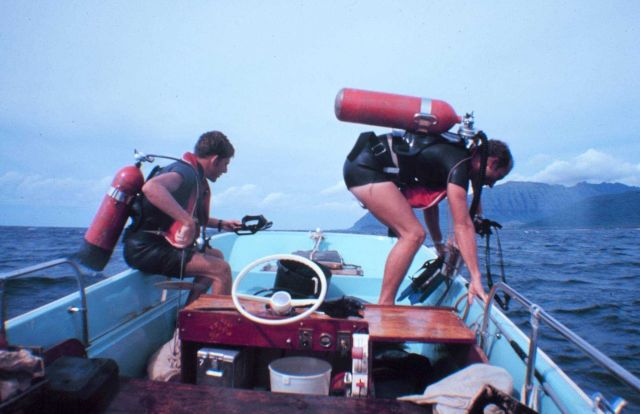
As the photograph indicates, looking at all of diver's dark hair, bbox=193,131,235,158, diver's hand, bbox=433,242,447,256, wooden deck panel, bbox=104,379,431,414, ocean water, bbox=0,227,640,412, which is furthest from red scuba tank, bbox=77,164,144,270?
diver's hand, bbox=433,242,447,256

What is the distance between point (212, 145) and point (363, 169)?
157cm

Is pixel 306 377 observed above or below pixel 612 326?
above

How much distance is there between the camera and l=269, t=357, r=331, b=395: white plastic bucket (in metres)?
2.20

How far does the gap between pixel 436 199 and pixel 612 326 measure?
7.11 meters

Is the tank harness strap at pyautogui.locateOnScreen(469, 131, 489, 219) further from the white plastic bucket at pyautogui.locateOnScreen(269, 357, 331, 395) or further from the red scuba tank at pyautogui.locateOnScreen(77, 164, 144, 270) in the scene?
the red scuba tank at pyautogui.locateOnScreen(77, 164, 144, 270)

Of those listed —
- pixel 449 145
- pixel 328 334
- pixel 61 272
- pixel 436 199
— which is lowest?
pixel 61 272

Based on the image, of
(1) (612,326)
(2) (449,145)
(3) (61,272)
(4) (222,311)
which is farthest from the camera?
(3) (61,272)

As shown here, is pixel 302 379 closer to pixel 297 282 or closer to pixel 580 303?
pixel 297 282

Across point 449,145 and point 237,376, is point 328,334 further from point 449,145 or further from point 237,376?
point 449,145

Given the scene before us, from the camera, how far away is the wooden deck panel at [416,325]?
2.21 meters

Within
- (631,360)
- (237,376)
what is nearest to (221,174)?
(237,376)

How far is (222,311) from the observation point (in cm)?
241

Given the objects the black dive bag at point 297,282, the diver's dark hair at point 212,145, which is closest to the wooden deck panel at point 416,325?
the black dive bag at point 297,282

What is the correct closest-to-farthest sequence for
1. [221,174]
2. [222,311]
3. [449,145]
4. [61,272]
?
1. [222,311]
2. [449,145]
3. [221,174]
4. [61,272]
